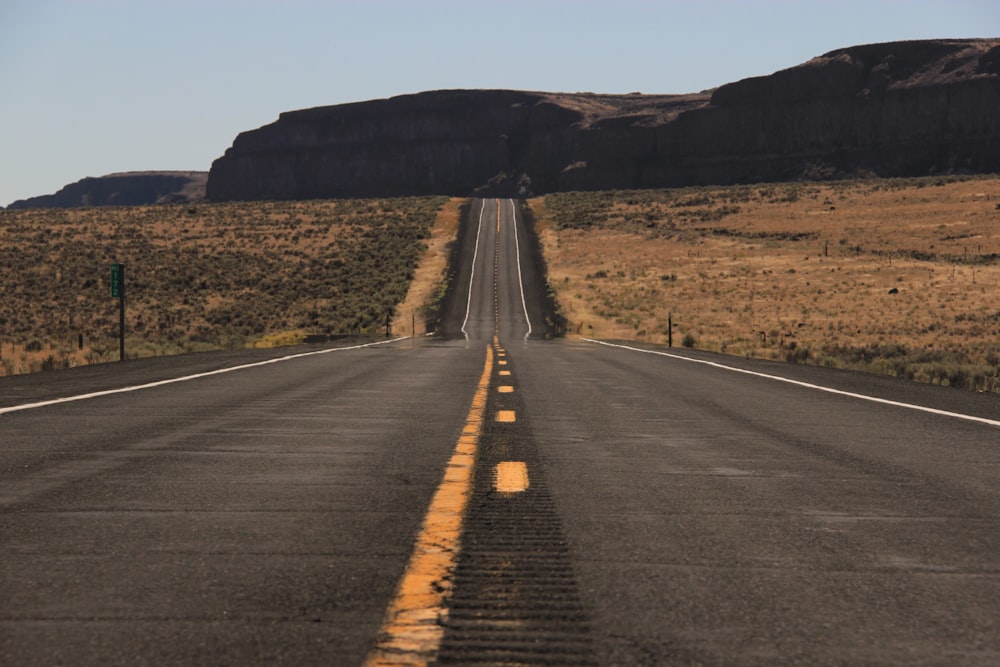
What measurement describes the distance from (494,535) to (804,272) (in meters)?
73.7

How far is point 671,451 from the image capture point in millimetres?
7996

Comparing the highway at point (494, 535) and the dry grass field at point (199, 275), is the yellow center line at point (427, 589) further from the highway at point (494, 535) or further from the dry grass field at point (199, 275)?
the dry grass field at point (199, 275)

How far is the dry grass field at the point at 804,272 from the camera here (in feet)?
147

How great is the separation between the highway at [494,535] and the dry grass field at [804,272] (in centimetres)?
1173

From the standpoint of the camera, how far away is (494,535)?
482cm

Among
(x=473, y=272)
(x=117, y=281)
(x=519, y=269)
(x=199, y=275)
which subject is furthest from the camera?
(x=519, y=269)

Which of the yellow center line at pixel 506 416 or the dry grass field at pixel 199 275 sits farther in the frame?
the dry grass field at pixel 199 275

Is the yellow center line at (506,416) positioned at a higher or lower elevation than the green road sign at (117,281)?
lower

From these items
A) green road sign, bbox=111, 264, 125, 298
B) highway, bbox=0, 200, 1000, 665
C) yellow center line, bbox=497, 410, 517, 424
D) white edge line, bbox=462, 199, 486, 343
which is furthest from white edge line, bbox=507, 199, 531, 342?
highway, bbox=0, 200, 1000, 665

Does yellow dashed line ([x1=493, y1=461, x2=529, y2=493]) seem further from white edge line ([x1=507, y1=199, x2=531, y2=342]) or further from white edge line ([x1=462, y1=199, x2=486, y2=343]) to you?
white edge line ([x1=507, y1=199, x2=531, y2=342])

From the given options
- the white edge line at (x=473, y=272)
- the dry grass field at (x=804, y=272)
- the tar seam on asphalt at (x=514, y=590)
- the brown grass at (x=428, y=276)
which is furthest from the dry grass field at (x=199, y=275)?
the tar seam on asphalt at (x=514, y=590)

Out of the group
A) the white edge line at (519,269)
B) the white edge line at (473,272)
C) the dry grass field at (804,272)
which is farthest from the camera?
the white edge line at (519,269)

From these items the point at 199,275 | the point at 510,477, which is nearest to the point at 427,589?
the point at 510,477

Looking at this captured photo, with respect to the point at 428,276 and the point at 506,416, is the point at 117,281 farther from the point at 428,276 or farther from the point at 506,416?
the point at 428,276
